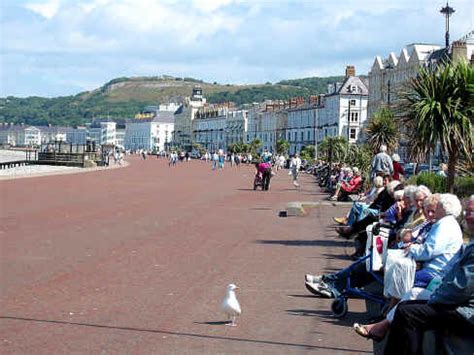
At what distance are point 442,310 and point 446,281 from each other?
8.8 inches

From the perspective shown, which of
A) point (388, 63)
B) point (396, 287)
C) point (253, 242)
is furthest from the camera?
point (388, 63)

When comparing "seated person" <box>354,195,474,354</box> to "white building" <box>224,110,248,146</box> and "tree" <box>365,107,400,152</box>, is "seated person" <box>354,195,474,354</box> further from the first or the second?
"white building" <box>224,110,248,146</box>

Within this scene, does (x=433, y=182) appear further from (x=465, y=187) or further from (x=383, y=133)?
(x=383, y=133)

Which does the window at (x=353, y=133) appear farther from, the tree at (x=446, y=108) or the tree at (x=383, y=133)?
the tree at (x=446, y=108)

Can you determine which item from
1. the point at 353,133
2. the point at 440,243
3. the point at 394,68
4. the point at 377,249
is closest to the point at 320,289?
the point at 377,249

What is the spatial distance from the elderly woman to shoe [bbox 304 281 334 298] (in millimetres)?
1879

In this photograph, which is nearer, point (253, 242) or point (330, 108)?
point (253, 242)

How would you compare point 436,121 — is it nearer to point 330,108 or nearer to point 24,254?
point 24,254

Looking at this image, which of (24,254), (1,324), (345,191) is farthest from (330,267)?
(345,191)

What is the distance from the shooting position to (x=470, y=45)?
3214 inches

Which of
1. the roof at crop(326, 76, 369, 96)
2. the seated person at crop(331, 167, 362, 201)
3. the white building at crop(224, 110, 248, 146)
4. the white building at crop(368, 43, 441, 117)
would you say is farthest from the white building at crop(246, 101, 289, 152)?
the seated person at crop(331, 167, 362, 201)

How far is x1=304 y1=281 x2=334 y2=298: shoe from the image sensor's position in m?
9.90

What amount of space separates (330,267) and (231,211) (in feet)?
39.2

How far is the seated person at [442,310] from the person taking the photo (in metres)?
6.04
